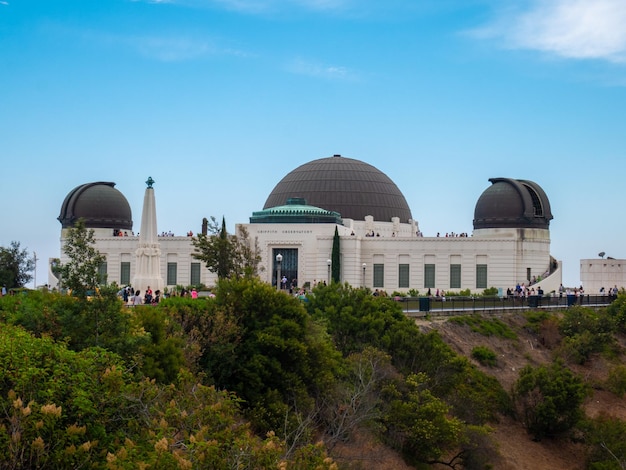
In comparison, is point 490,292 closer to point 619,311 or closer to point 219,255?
point 619,311

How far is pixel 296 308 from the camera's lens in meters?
32.8

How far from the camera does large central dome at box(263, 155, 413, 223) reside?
7738cm

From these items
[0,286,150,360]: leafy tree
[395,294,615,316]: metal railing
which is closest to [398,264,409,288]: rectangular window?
[395,294,615,316]: metal railing

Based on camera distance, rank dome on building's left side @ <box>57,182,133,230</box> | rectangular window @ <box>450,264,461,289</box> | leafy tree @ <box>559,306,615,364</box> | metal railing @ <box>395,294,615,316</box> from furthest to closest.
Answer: dome on building's left side @ <box>57,182,133,230</box>
rectangular window @ <box>450,264,461,289</box>
leafy tree @ <box>559,306,615,364</box>
metal railing @ <box>395,294,615,316</box>

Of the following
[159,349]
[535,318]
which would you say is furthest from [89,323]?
[535,318]

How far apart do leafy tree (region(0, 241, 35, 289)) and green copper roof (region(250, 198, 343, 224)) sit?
1595 centimetres

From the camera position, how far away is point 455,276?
67000mm

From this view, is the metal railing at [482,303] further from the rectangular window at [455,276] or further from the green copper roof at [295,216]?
the green copper roof at [295,216]

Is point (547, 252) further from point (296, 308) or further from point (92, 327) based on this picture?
point (92, 327)

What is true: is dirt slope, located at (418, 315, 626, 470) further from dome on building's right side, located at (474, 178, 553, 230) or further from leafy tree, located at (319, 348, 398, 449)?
dome on building's right side, located at (474, 178, 553, 230)

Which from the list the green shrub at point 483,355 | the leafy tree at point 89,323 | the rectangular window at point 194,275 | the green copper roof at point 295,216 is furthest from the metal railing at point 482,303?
the leafy tree at point 89,323

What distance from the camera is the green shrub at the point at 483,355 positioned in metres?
49.3

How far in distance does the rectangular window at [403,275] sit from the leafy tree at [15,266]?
25306 mm

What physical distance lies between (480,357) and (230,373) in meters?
21.9
